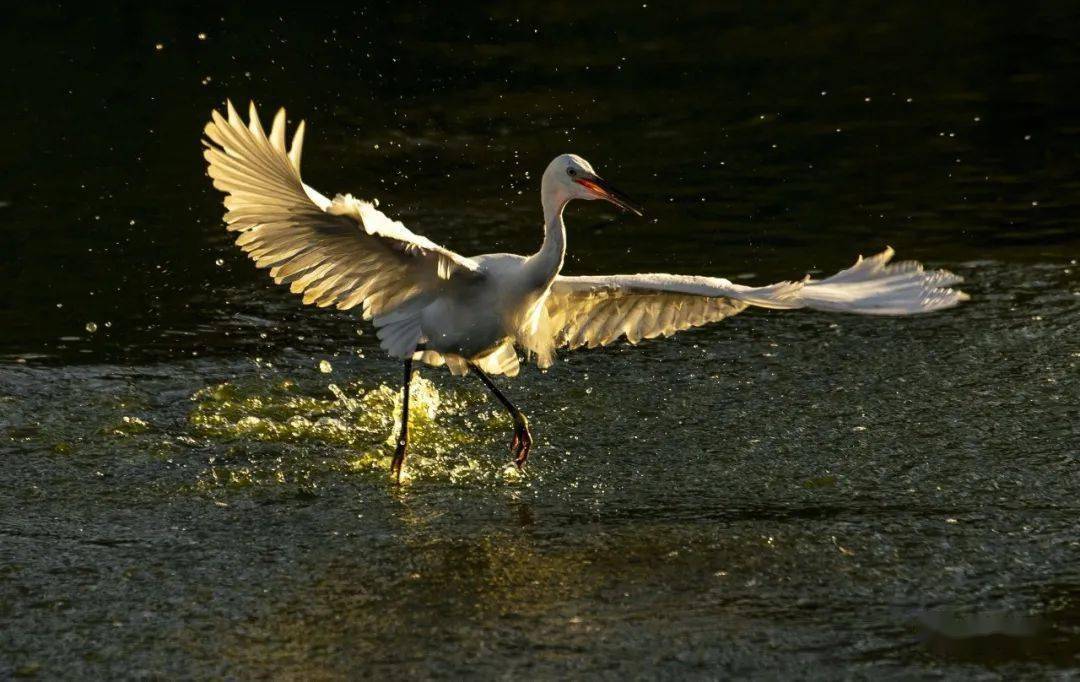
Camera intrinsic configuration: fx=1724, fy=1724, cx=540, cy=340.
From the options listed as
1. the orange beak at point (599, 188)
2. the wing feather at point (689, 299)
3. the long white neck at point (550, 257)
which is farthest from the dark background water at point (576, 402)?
the orange beak at point (599, 188)

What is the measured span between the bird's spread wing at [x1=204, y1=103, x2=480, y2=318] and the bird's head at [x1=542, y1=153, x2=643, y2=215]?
1.67ft

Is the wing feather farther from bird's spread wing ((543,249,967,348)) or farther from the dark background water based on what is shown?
the dark background water

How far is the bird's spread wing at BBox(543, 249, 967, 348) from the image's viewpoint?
6496mm

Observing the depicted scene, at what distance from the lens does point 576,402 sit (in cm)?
822

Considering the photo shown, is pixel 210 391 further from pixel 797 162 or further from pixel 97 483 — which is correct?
pixel 797 162

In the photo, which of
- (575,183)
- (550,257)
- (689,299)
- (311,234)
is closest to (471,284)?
(550,257)

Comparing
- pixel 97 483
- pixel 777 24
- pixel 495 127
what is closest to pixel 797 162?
pixel 495 127

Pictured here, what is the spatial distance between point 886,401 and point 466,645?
3036 millimetres

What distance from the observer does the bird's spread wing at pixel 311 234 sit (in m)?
6.69

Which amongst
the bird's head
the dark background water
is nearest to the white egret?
the bird's head

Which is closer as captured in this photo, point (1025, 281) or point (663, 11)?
point (1025, 281)

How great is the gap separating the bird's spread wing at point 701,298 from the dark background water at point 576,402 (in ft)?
1.35

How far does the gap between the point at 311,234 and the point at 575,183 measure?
4.01 feet

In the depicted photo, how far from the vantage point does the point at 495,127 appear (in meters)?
13.8
